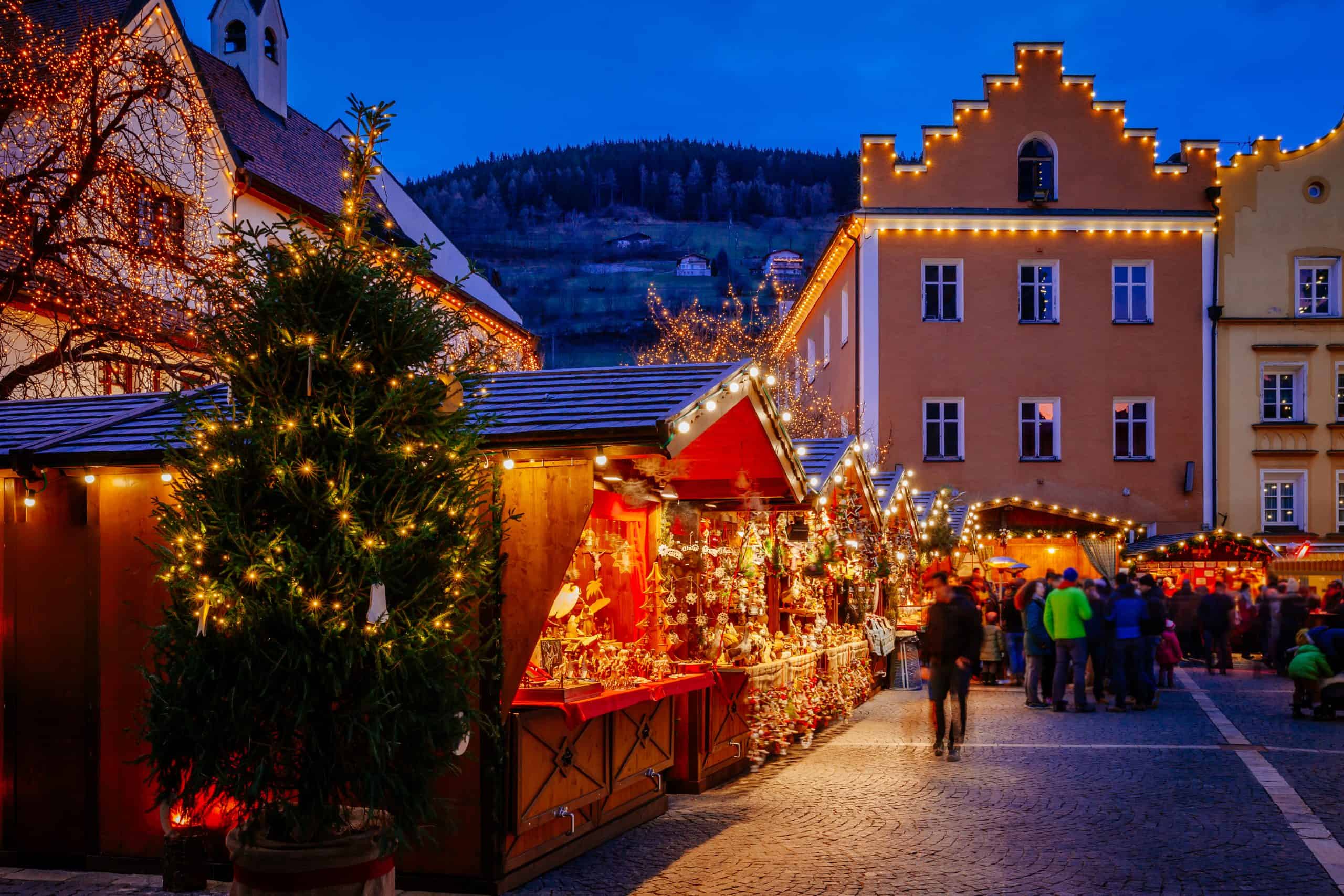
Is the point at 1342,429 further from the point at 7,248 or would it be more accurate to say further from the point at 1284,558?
the point at 7,248

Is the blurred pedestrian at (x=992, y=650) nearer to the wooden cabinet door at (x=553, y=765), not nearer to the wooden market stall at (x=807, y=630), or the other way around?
the wooden market stall at (x=807, y=630)

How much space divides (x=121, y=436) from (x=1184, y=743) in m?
10.9

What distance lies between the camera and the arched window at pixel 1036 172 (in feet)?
105

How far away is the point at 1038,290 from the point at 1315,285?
7186 millimetres

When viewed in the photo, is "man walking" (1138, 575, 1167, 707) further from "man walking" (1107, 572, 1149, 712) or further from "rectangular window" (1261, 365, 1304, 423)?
"rectangular window" (1261, 365, 1304, 423)

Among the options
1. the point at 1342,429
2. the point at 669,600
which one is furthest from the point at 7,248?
the point at 1342,429

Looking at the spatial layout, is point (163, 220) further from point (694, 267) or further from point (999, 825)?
point (694, 267)

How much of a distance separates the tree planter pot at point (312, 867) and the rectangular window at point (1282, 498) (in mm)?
31224

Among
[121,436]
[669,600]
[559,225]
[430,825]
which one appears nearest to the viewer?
[430,825]

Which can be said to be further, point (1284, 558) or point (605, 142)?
point (605, 142)

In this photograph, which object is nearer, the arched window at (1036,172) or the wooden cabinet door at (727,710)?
the wooden cabinet door at (727,710)

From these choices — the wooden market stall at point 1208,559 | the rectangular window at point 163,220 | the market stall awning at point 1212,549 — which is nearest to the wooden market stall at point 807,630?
the rectangular window at point 163,220

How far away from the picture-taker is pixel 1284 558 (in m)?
28.8

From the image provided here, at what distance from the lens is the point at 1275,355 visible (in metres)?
32.4
